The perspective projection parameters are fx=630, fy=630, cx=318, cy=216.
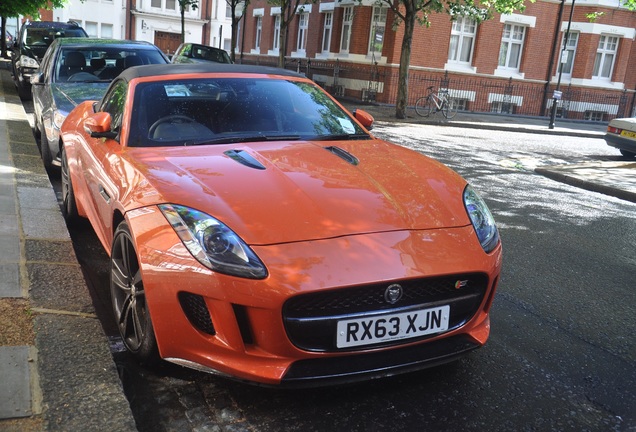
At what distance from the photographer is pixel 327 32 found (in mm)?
30250

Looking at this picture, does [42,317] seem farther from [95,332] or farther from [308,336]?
[308,336]

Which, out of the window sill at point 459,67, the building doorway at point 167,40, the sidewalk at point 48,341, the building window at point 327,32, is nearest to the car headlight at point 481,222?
the sidewalk at point 48,341

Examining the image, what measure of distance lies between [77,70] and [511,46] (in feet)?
75.9

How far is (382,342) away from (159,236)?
1116 millimetres

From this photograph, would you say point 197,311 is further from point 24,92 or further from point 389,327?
point 24,92

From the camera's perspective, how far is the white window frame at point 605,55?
28.3 meters

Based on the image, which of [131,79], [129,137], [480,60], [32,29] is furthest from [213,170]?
[480,60]

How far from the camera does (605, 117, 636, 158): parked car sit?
1388 centimetres

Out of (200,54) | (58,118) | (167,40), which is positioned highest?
(167,40)

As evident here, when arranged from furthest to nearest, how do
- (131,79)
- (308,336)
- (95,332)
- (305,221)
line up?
(131,79)
(95,332)
(305,221)
(308,336)

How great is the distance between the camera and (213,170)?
3332 mm

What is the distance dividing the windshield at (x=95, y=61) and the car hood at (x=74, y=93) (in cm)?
26

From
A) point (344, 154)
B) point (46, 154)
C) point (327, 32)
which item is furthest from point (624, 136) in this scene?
point (327, 32)

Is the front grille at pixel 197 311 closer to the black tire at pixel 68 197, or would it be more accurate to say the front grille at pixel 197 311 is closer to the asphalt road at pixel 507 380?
the asphalt road at pixel 507 380
